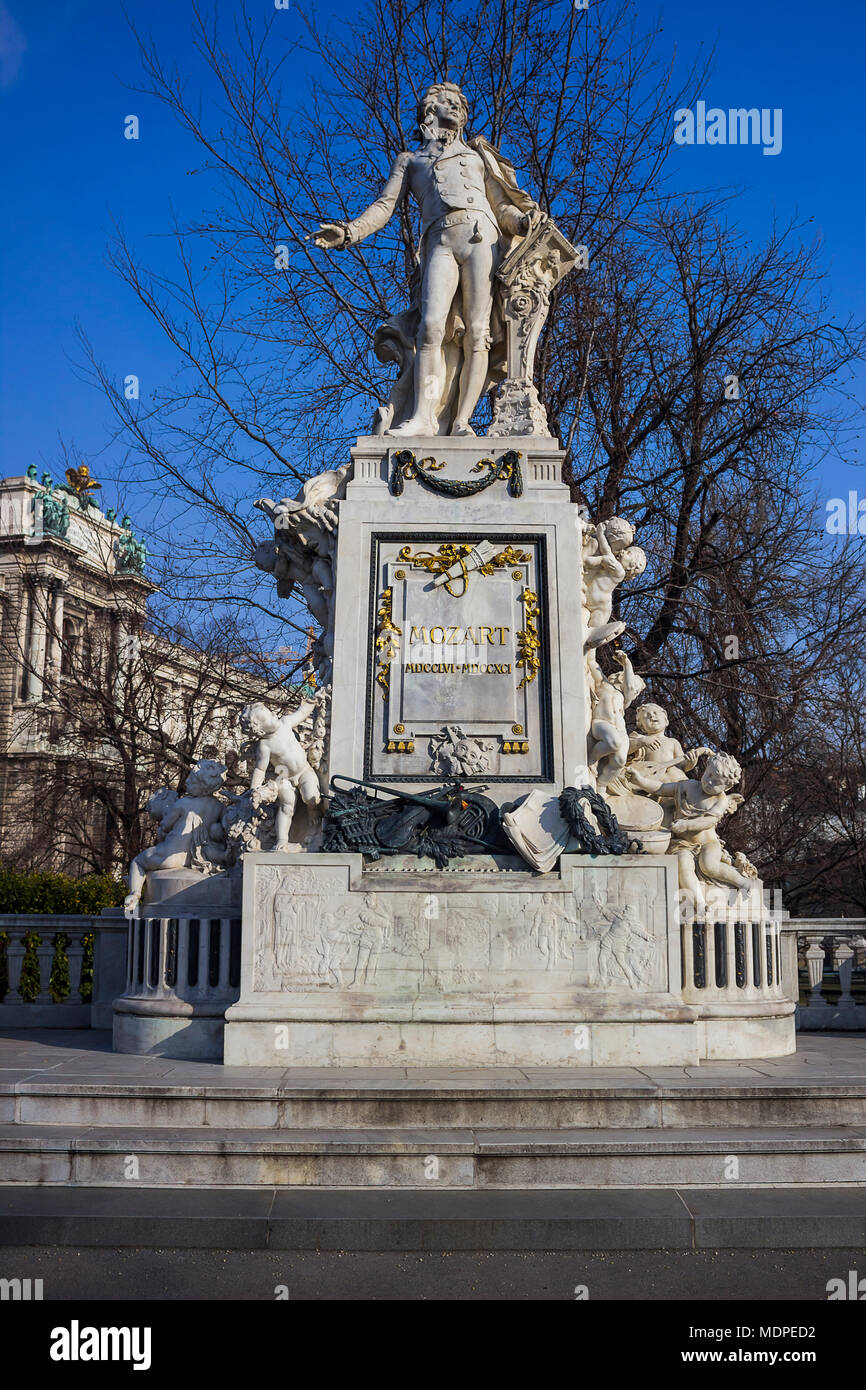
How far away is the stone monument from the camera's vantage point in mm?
7730

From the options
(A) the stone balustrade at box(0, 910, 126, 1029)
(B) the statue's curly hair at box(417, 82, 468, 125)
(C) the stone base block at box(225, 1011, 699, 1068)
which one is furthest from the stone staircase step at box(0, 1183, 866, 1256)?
(B) the statue's curly hair at box(417, 82, 468, 125)

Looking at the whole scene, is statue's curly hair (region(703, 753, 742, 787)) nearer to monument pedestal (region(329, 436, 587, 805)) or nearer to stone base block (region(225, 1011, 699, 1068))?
monument pedestal (region(329, 436, 587, 805))

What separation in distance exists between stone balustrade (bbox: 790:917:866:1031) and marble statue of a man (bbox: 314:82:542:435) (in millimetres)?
5424

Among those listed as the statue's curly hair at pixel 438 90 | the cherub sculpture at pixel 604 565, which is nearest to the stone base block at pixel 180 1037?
the cherub sculpture at pixel 604 565

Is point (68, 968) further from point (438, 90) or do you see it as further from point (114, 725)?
point (114, 725)

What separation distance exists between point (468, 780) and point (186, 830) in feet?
6.90

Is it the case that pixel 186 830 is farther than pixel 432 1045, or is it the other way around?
pixel 186 830

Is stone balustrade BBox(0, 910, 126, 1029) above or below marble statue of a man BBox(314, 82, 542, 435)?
below

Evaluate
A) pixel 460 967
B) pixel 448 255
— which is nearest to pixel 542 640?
pixel 460 967

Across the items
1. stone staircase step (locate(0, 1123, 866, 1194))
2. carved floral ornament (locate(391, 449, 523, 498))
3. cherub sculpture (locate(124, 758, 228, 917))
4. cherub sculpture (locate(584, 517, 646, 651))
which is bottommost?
stone staircase step (locate(0, 1123, 866, 1194))

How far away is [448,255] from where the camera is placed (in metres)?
10.4

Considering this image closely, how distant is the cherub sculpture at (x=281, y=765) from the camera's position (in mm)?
8453

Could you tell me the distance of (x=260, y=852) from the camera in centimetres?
803
